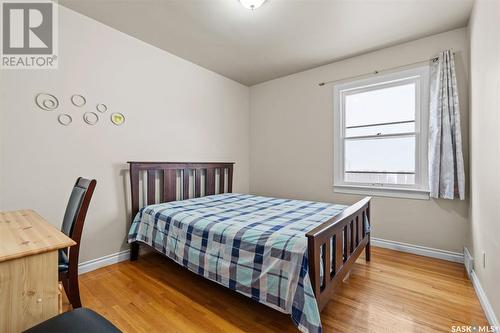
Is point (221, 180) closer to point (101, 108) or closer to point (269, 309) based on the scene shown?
point (101, 108)

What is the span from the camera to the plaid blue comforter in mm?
1407

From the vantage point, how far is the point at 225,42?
9.19 ft

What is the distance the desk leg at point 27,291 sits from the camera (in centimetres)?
98

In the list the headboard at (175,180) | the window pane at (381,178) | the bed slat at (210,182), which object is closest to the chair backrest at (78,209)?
the headboard at (175,180)

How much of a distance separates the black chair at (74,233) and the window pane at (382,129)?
3.04 metres

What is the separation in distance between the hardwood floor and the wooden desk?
66cm

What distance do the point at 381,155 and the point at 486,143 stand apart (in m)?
1.35

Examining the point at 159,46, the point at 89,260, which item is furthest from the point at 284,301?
the point at 159,46

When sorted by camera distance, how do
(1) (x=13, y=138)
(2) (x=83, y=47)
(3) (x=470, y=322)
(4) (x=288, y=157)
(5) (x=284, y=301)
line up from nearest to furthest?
(5) (x=284, y=301) → (3) (x=470, y=322) → (1) (x=13, y=138) → (2) (x=83, y=47) → (4) (x=288, y=157)

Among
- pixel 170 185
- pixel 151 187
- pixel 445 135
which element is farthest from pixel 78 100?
pixel 445 135

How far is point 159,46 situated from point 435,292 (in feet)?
12.4

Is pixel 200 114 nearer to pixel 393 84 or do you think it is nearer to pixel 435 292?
pixel 393 84

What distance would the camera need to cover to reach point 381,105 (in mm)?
3045

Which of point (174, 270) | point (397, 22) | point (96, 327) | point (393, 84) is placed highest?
point (397, 22)
